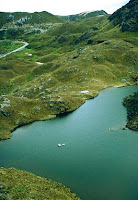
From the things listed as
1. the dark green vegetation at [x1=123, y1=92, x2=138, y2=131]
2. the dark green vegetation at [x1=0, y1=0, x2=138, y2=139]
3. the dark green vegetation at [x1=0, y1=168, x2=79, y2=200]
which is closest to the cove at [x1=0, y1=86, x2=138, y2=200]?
the dark green vegetation at [x1=123, y1=92, x2=138, y2=131]

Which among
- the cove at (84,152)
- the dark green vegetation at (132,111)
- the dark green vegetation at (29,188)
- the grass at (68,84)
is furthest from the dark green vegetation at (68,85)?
the dark green vegetation at (29,188)

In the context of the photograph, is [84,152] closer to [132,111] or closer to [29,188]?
[29,188]

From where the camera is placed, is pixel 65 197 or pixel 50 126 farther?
pixel 50 126

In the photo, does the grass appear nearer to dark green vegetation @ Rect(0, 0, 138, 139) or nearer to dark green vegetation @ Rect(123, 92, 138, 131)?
dark green vegetation @ Rect(0, 0, 138, 139)

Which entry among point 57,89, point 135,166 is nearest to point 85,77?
point 57,89

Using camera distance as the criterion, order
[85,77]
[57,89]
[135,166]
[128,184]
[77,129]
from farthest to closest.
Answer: [85,77]
[57,89]
[77,129]
[135,166]
[128,184]

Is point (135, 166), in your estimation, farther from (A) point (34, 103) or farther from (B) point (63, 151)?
(A) point (34, 103)
